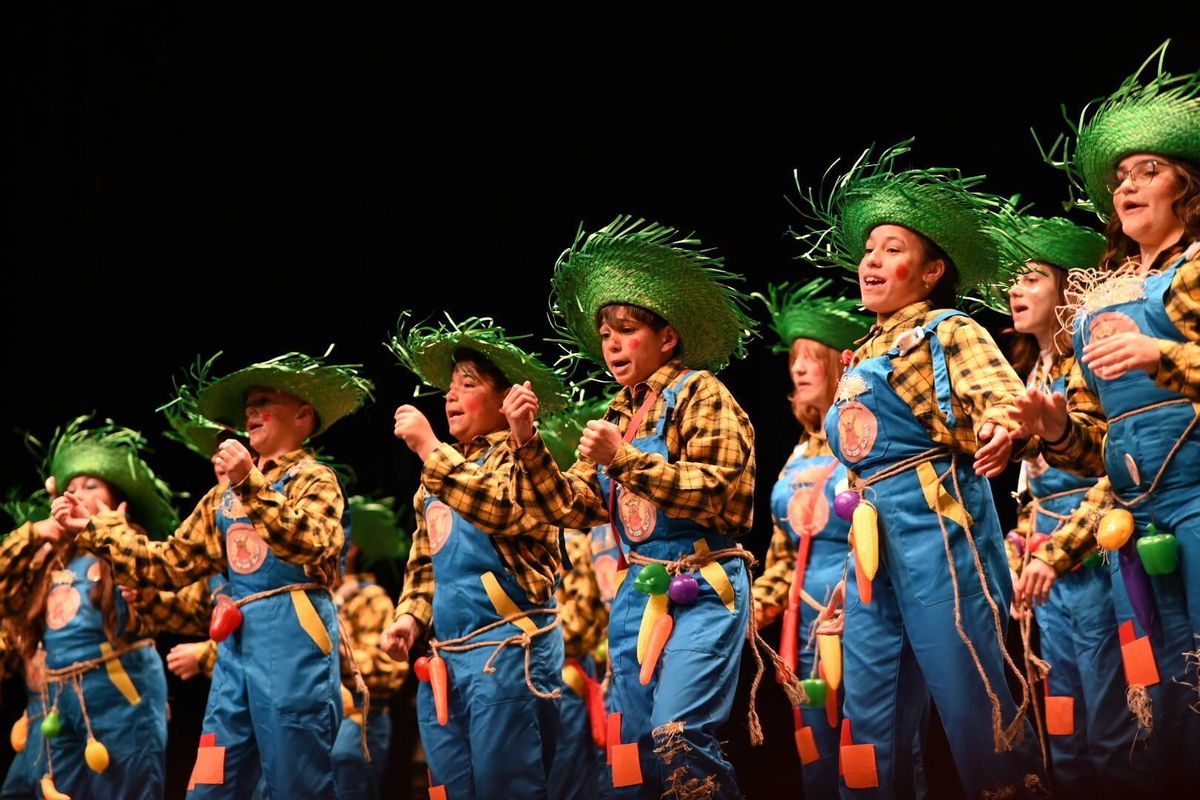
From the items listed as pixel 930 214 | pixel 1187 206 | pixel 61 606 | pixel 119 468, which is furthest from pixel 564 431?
pixel 1187 206

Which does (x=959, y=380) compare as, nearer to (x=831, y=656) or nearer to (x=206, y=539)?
(x=831, y=656)

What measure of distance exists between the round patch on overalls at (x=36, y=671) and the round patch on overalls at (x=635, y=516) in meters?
2.41

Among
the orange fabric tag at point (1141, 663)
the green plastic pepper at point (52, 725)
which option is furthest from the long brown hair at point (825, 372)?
the green plastic pepper at point (52, 725)

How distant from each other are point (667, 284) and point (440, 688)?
122 cm

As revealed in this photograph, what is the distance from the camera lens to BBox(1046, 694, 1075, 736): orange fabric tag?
146 inches

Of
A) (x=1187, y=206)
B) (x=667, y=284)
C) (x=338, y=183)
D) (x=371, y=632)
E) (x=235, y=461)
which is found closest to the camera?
(x=1187, y=206)

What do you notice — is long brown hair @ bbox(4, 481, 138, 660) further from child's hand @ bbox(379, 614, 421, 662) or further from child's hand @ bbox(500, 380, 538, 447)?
child's hand @ bbox(500, 380, 538, 447)

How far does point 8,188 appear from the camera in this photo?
6.21 m

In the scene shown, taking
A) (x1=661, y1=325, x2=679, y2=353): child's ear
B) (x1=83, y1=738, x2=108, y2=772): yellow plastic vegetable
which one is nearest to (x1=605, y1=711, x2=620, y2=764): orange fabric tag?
(x1=661, y1=325, x2=679, y2=353): child's ear

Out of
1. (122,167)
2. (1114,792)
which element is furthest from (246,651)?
(122,167)

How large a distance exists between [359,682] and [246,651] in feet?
1.25

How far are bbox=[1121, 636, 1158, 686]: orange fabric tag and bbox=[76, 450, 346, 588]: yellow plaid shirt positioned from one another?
2145mm

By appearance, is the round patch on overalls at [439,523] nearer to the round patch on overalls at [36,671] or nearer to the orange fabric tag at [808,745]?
the orange fabric tag at [808,745]

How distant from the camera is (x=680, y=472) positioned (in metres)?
3.15
